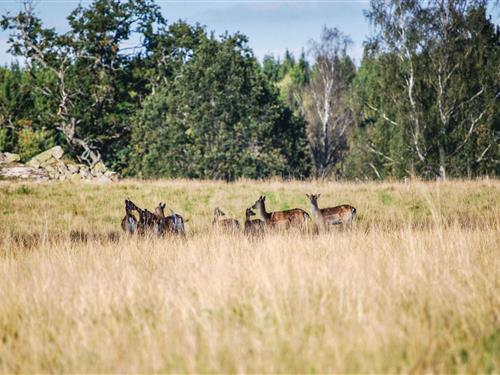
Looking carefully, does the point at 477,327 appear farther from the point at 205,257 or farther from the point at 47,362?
the point at 205,257

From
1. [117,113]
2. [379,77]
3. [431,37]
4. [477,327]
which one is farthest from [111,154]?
[477,327]

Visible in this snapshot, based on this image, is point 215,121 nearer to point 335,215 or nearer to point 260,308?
point 335,215

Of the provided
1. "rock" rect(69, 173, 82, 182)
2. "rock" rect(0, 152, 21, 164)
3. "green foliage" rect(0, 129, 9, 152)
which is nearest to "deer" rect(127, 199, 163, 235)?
"rock" rect(69, 173, 82, 182)

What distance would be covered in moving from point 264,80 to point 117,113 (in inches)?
487

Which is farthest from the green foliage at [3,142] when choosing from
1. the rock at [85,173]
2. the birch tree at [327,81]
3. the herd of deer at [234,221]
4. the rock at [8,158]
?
the herd of deer at [234,221]

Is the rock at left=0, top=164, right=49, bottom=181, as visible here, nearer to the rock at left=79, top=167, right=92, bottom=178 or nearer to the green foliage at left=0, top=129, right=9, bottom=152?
the rock at left=79, top=167, right=92, bottom=178

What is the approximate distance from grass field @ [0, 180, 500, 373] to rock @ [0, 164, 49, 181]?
21.3 meters

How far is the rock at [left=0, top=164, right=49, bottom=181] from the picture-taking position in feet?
91.4

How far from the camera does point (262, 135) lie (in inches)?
1238

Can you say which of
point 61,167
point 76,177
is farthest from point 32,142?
point 76,177

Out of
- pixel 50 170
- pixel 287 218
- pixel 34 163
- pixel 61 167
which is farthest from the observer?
pixel 34 163

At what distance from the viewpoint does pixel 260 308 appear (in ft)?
13.6

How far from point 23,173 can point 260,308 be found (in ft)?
86.8

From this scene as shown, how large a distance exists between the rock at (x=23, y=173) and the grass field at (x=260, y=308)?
21.3 metres
